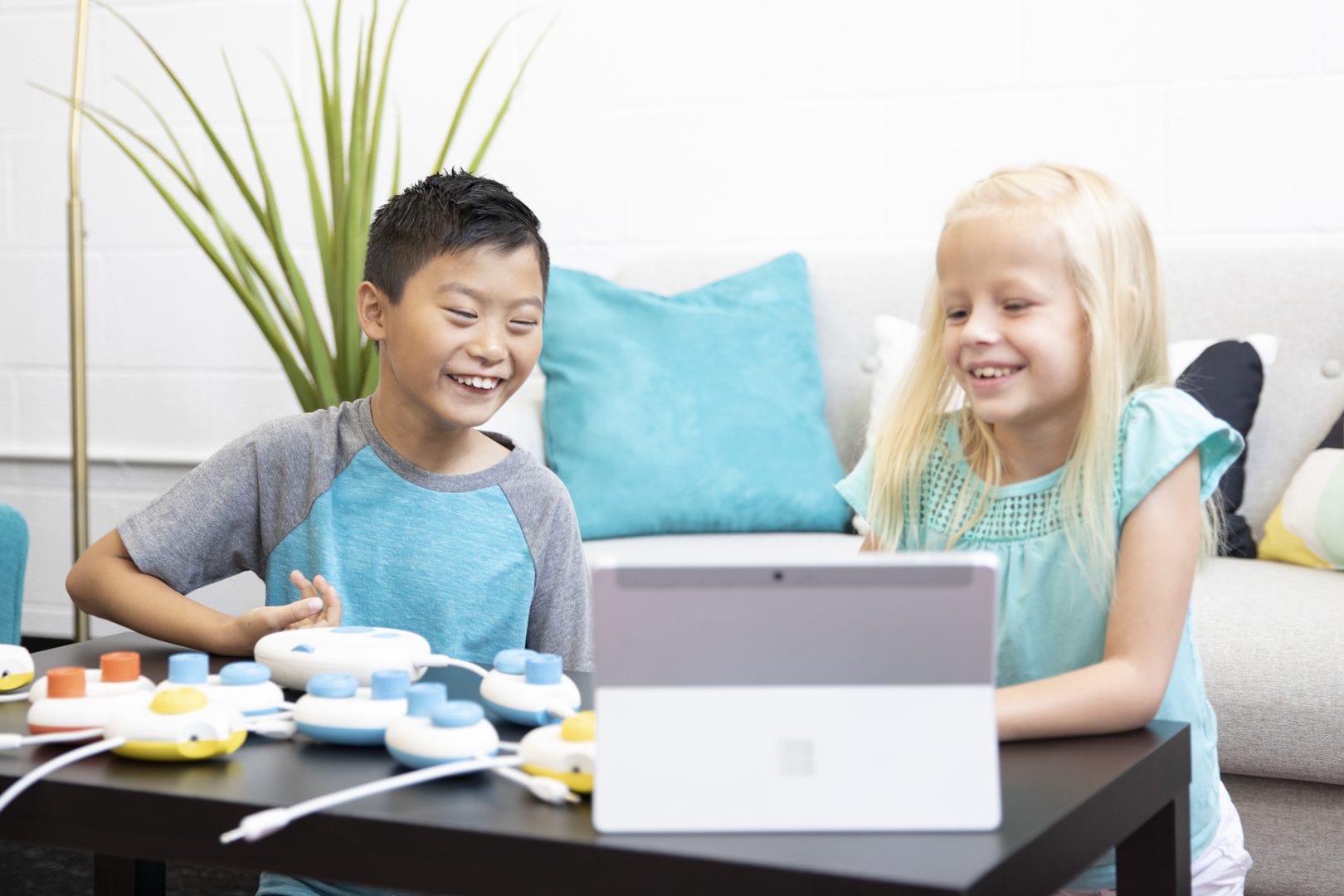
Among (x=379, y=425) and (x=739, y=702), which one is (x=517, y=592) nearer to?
(x=379, y=425)

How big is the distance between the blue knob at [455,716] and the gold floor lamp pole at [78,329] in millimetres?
2121

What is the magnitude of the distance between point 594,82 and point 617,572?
2.45 meters

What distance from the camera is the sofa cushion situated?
1.63m

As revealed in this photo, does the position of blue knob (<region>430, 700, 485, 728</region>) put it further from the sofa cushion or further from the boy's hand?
the sofa cushion

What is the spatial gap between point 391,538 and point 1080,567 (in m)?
0.63

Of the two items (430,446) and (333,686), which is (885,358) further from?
(333,686)

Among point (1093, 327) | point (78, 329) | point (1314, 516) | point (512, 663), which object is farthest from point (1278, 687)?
point (78, 329)

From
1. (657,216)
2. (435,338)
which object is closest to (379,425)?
(435,338)

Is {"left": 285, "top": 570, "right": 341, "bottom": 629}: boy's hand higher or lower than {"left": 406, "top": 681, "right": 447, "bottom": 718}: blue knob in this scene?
lower

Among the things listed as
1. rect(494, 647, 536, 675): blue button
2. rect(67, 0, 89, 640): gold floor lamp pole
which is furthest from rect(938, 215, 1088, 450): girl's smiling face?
rect(67, 0, 89, 640): gold floor lamp pole

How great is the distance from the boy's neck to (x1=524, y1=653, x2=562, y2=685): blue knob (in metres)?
0.56

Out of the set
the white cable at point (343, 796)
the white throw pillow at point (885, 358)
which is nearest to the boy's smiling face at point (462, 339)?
the white cable at point (343, 796)

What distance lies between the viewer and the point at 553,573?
1.40m

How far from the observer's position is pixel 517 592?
1.38 meters
